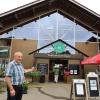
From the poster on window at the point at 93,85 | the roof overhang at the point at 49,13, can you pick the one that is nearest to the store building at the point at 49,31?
the roof overhang at the point at 49,13

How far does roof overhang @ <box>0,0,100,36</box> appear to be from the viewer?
27203 mm

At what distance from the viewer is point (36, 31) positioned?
28.0m

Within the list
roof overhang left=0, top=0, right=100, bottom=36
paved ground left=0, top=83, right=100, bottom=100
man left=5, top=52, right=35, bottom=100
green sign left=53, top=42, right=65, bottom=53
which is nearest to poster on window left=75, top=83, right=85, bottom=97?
paved ground left=0, top=83, right=100, bottom=100

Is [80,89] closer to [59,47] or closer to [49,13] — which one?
[59,47]

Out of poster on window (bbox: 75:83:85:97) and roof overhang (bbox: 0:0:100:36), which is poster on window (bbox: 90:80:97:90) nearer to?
poster on window (bbox: 75:83:85:97)

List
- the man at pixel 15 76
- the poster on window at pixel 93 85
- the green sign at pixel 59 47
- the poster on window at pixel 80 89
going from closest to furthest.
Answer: the man at pixel 15 76
the poster on window at pixel 80 89
the poster on window at pixel 93 85
the green sign at pixel 59 47

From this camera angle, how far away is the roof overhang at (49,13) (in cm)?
2720

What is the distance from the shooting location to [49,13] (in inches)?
1145

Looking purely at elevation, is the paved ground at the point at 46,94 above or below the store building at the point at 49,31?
below

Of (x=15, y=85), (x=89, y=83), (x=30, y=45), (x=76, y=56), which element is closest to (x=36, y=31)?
(x=30, y=45)

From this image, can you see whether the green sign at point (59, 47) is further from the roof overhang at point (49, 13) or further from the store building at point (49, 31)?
the roof overhang at point (49, 13)

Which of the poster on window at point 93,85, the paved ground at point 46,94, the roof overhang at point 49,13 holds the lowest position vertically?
the paved ground at point 46,94

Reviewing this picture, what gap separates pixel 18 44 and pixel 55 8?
462 cm

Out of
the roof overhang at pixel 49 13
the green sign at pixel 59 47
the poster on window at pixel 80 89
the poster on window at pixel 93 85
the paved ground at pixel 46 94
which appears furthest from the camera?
the green sign at pixel 59 47
